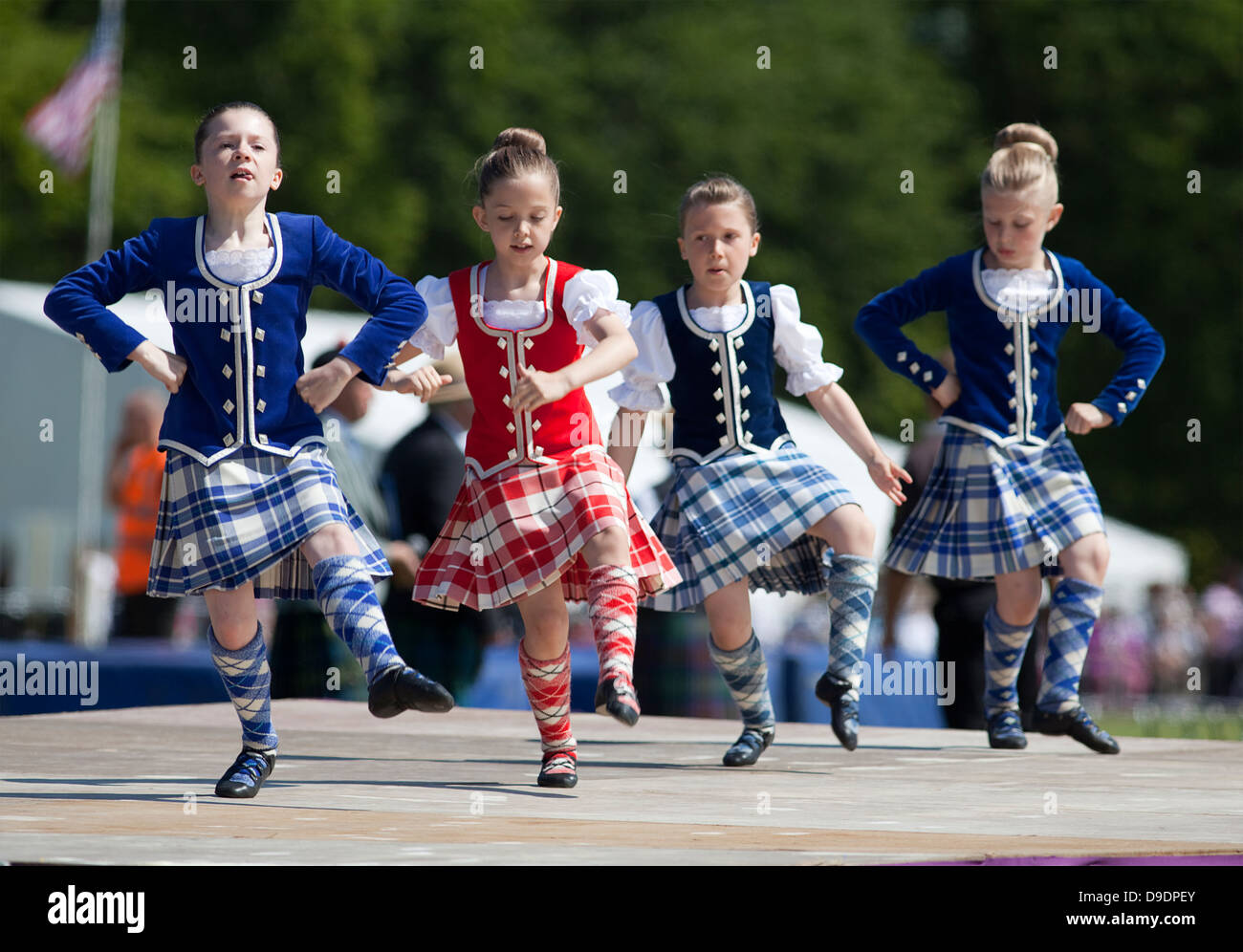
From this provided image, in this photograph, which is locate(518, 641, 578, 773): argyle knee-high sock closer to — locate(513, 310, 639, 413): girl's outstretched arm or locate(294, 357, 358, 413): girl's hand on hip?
locate(513, 310, 639, 413): girl's outstretched arm

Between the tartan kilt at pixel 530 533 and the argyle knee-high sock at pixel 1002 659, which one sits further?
the argyle knee-high sock at pixel 1002 659

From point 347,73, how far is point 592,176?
3.87m

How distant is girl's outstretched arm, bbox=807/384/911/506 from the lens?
6.27 metres

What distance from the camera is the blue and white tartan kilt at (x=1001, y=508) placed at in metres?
6.77

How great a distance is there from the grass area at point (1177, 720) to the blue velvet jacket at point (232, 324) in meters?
11.2

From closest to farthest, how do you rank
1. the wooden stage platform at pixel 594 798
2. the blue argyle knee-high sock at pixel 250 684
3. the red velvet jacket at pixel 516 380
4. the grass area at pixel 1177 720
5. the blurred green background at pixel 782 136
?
the wooden stage platform at pixel 594 798 → the blue argyle knee-high sock at pixel 250 684 → the red velvet jacket at pixel 516 380 → the grass area at pixel 1177 720 → the blurred green background at pixel 782 136

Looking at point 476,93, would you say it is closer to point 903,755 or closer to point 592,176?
point 592,176

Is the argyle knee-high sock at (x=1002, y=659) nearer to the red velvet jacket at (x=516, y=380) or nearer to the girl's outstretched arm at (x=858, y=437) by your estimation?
the girl's outstretched arm at (x=858, y=437)

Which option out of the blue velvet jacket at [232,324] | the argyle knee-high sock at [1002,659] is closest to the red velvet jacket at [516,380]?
the blue velvet jacket at [232,324]

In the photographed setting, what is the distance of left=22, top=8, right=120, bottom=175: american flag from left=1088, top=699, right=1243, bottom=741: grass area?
412 inches

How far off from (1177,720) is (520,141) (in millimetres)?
12721

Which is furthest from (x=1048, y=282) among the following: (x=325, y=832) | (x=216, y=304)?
(x=325, y=832)

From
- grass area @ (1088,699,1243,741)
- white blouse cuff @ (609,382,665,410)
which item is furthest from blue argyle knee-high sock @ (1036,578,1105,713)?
grass area @ (1088,699,1243,741)

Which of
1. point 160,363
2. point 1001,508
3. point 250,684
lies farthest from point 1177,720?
point 160,363
